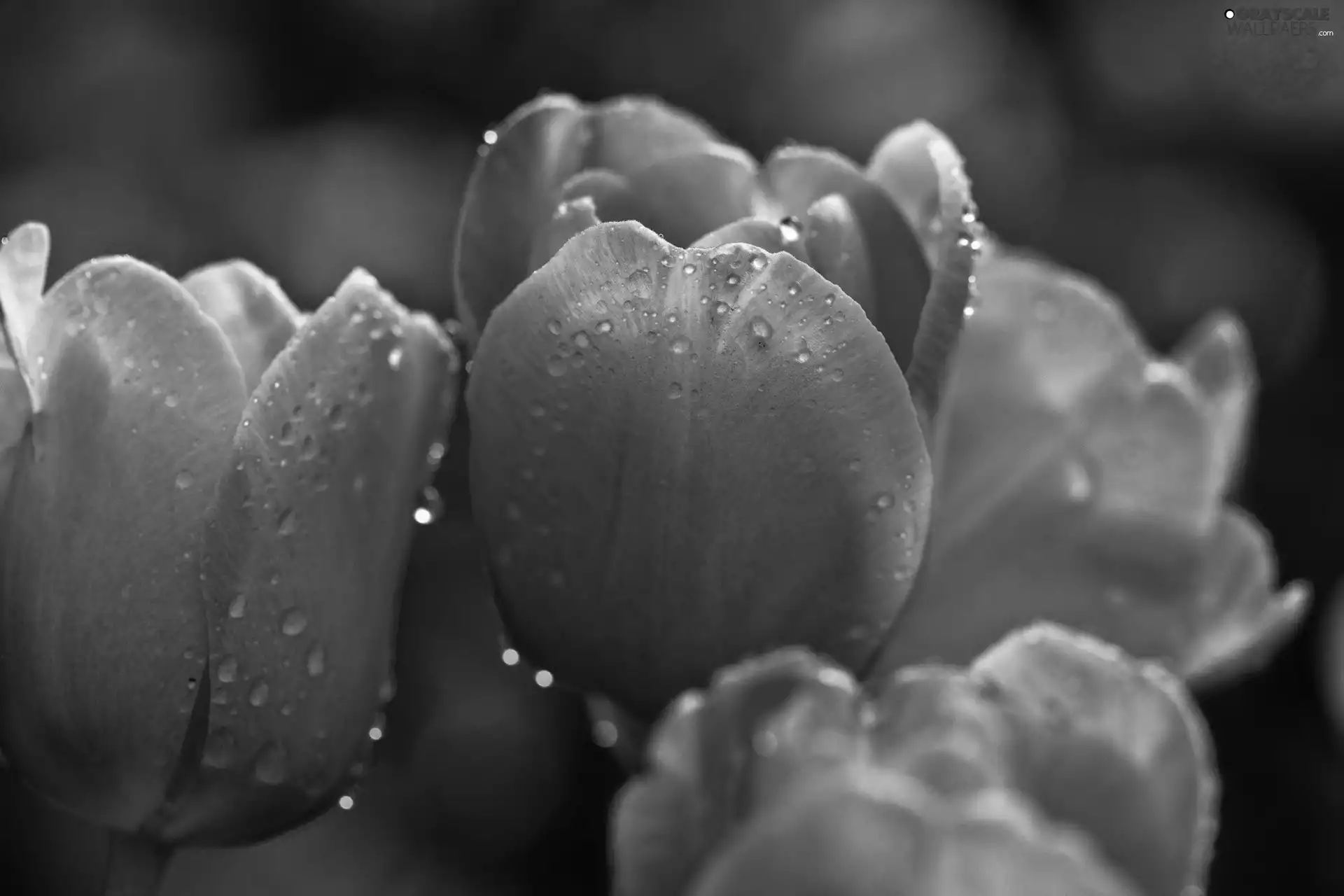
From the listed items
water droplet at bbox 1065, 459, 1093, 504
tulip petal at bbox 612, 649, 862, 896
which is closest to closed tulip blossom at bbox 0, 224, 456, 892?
tulip petal at bbox 612, 649, 862, 896

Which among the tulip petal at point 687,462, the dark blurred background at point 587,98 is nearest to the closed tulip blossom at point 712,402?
the tulip petal at point 687,462

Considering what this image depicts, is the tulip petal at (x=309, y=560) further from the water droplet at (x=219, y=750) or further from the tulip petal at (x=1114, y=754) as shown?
the tulip petal at (x=1114, y=754)

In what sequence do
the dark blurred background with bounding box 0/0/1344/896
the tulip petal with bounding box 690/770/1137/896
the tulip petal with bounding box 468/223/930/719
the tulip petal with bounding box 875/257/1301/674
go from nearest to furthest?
the tulip petal with bounding box 690/770/1137/896 → the tulip petal with bounding box 468/223/930/719 → the tulip petal with bounding box 875/257/1301/674 → the dark blurred background with bounding box 0/0/1344/896

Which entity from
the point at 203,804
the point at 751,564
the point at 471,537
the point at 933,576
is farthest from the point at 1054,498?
the point at 471,537

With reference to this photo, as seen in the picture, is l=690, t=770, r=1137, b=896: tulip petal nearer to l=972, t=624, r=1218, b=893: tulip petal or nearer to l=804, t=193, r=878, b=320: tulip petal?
l=972, t=624, r=1218, b=893: tulip petal

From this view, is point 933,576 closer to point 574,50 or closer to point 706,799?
point 706,799

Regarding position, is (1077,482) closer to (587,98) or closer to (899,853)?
(899,853)
